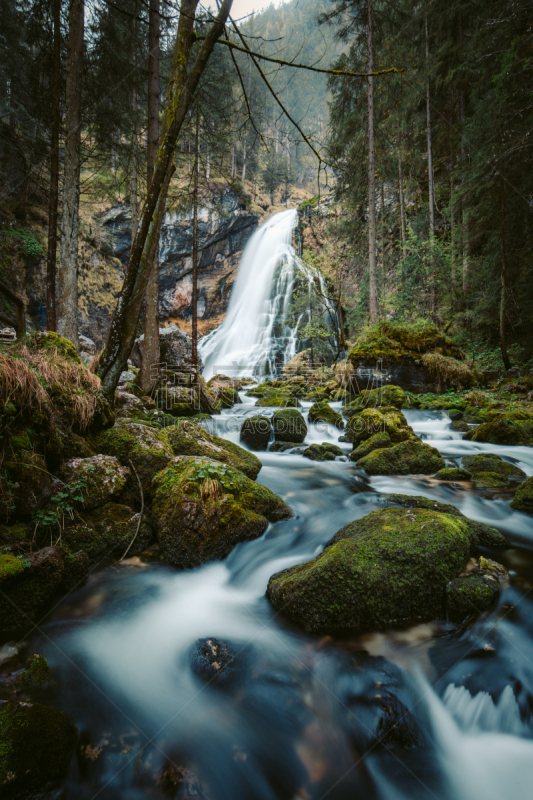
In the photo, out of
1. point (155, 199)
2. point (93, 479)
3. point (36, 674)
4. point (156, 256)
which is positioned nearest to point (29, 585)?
point (36, 674)

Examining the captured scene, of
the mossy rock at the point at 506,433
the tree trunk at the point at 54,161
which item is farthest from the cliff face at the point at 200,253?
the mossy rock at the point at 506,433

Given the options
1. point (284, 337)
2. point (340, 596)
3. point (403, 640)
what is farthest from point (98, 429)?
point (284, 337)

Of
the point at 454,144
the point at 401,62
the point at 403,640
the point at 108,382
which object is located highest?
the point at 401,62

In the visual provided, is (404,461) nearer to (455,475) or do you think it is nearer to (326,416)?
(455,475)

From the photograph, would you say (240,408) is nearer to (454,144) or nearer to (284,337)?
(284,337)

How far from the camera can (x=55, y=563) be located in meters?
2.64

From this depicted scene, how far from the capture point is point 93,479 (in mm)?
3520

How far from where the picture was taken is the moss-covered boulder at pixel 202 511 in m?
3.42

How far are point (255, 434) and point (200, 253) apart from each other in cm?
2674

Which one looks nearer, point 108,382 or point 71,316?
point 108,382

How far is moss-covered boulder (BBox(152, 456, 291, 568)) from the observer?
342 cm

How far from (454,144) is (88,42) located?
631 inches

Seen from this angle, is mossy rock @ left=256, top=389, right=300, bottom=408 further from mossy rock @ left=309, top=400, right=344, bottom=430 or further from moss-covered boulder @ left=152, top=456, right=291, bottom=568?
moss-covered boulder @ left=152, top=456, right=291, bottom=568

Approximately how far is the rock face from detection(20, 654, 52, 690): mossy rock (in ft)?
5.44
